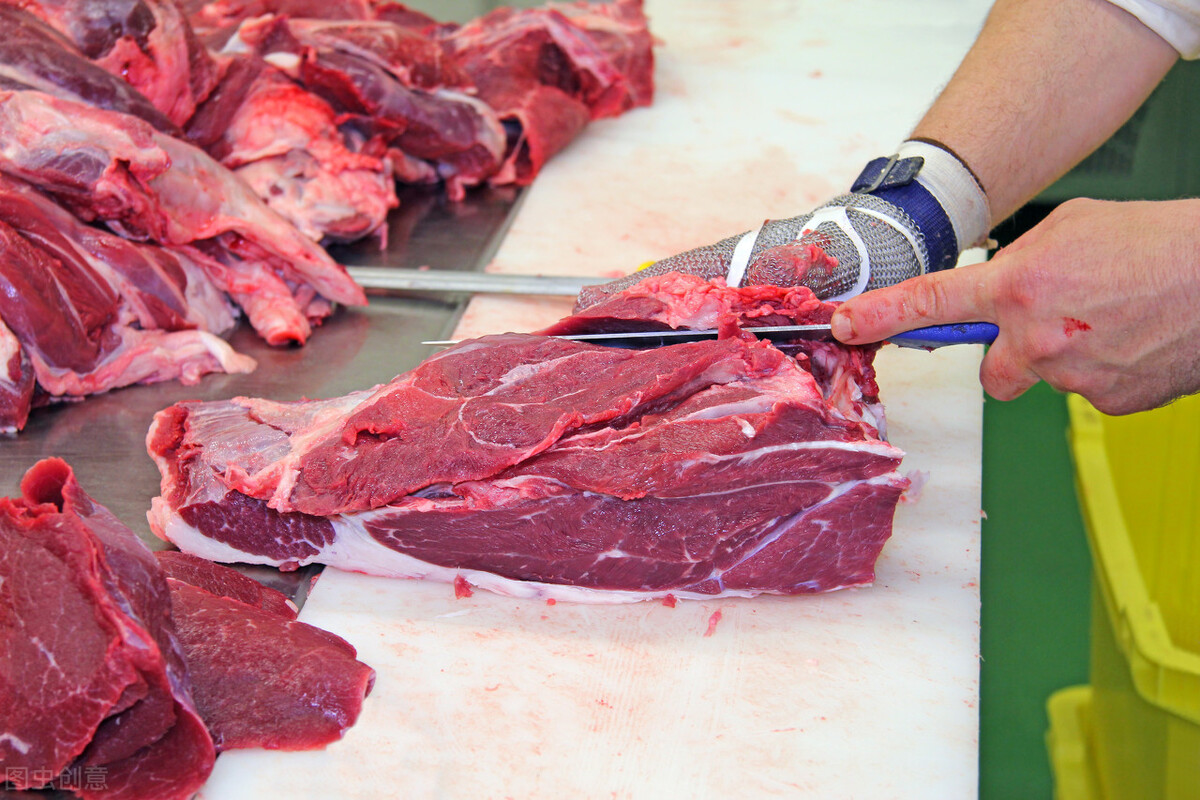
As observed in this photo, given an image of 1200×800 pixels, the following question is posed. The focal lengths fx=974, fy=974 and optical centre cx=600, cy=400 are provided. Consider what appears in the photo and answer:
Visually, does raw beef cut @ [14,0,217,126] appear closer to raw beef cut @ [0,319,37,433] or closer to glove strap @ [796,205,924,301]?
raw beef cut @ [0,319,37,433]

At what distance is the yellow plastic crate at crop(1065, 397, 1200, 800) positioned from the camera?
3104mm

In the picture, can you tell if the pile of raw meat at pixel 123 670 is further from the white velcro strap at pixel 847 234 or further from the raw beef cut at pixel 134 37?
the raw beef cut at pixel 134 37

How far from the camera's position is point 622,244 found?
155 inches

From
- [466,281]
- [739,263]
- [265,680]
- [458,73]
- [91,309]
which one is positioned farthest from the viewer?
[458,73]

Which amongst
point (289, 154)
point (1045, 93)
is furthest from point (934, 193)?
point (289, 154)

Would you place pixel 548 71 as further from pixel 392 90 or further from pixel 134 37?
pixel 134 37

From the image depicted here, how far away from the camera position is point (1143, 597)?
3.36 metres

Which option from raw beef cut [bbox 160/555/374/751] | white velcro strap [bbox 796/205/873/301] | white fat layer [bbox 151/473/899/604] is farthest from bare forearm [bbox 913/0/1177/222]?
raw beef cut [bbox 160/555/374/751]

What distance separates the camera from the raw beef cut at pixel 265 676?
2.05m

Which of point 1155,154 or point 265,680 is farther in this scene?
point 1155,154

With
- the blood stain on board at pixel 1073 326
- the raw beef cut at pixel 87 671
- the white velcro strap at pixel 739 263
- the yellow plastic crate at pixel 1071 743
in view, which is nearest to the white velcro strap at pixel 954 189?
the white velcro strap at pixel 739 263

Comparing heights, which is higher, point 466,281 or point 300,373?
point 466,281

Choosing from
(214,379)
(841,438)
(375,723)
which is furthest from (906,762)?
(214,379)

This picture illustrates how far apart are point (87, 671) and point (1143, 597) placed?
10.6ft
